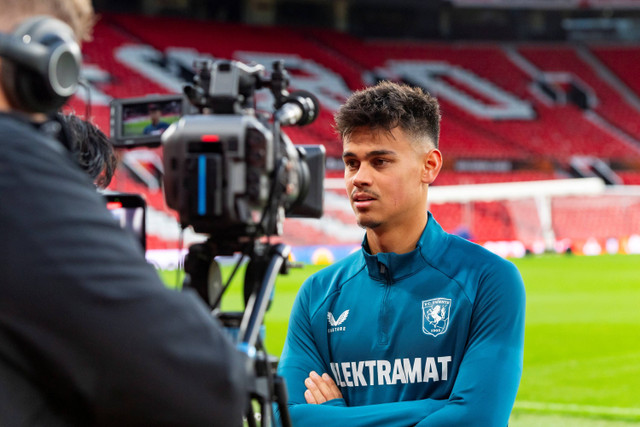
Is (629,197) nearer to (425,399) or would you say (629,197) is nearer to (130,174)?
(130,174)

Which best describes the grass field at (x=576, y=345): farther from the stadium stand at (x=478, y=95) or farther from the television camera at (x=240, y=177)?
the stadium stand at (x=478, y=95)

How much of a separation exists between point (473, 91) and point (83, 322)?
31253mm

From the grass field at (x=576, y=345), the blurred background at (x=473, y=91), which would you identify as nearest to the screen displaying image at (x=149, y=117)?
the grass field at (x=576, y=345)

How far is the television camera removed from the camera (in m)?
1.49

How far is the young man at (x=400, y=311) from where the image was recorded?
231cm

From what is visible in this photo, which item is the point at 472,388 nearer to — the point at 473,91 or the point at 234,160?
the point at 234,160

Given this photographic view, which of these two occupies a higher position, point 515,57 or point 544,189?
point 515,57

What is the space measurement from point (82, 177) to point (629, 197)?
89.4 ft

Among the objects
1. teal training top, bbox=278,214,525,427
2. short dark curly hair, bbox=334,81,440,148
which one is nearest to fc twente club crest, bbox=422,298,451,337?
teal training top, bbox=278,214,525,427

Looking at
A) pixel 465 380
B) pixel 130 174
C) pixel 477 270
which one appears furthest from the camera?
pixel 130 174

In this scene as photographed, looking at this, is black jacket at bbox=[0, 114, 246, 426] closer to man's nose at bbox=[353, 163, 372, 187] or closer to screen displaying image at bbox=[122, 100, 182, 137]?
screen displaying image at bbox=[122, 100, 182, 137]

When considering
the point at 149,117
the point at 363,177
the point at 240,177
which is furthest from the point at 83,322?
the point at 363,177

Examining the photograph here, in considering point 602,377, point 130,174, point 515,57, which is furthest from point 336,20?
point 602,377

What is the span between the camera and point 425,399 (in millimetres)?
2352
